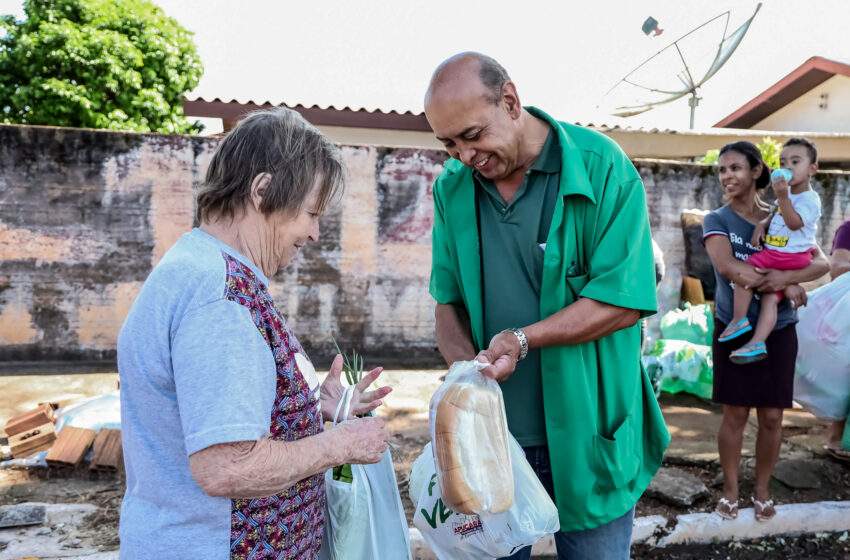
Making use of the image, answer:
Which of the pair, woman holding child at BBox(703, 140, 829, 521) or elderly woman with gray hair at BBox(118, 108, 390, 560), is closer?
elderly woman with gray hair at BBox(118, 108, 390, 560)

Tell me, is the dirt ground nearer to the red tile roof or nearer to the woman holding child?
the woman holding child

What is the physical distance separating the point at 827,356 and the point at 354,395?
3.64 metres

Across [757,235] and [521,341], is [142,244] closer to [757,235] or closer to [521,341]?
[757,235]

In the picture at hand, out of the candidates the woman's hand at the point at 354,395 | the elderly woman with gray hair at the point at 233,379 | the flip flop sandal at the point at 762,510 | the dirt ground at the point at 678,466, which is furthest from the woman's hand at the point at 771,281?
the elderly woman with gray hair at the point at 233,379

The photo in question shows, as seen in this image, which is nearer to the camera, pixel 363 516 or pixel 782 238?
pixel 363 516

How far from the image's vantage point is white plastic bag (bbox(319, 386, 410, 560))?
182 centimetres

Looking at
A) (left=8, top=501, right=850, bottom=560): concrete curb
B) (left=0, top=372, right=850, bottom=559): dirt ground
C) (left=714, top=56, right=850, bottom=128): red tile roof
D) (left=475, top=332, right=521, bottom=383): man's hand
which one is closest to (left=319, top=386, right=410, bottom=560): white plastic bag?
(left=475, top=332, right=521, bottom=383): man's hand

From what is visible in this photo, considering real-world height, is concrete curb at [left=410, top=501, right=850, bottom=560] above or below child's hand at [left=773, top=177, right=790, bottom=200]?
below

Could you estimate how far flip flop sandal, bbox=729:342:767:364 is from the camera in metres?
3.52

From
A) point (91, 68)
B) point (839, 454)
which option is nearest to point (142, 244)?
point (839, 454)

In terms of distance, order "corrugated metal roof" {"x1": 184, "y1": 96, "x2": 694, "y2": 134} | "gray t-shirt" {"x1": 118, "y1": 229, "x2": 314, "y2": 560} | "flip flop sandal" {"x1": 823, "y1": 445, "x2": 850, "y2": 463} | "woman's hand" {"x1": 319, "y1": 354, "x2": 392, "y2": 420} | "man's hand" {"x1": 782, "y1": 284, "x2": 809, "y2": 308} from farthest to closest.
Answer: "corrugated metal roof" {"x1": 184, "y1": 96, "x2": 694, "y2": 134}, "flip flop sandal" {"x1": 823, "y1": 445, "x2": 850, "y2": 463}, "man's hand" {"x1": 782, "y1": 284, "x2": 809, "y2": 308}, "woman's hand" {"x1": 319, "y1": 354, "x2": 392, "y2": 420}, "gray t-shirt" {"x1": 118, "y1": 229, "x2": 314, "y2": 560}

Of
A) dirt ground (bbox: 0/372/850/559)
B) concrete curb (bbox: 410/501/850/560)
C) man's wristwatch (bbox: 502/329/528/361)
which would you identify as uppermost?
man's wristwatch (bbox: 502/329/528/361)

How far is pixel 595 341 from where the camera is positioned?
1.97 m

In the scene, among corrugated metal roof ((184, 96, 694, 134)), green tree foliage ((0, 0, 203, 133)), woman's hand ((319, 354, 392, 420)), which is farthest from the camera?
green tree foliage ((0, 0, 203, 133))
